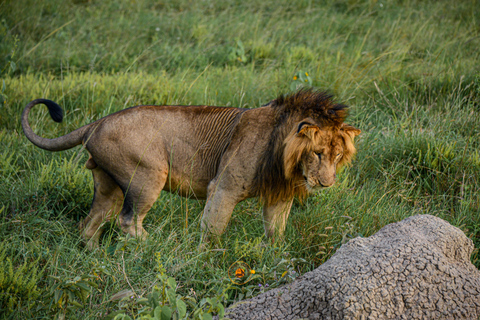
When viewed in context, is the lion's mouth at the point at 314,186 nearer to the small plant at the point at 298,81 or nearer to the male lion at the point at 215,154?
the male lion at the point at 215,154

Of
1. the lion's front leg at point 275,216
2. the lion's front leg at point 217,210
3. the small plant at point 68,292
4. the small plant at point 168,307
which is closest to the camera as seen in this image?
the small plant at point 168,307

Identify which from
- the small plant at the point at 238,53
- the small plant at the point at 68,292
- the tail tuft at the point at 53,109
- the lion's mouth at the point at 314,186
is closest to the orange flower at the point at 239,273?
the lion's mouth at the point at 314,186

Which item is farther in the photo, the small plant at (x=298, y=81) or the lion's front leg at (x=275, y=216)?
the small plant at (x=298, y=81)

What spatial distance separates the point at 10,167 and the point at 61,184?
1.93ft

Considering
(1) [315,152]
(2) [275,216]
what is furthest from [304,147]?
(2) [275,216]

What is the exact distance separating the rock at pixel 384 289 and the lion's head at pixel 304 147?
0.71 meters

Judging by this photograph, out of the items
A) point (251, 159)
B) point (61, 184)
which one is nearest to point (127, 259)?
point (251, 159)

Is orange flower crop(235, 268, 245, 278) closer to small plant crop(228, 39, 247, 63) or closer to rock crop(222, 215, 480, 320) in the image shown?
rock crop(222, 215, 480, 320)

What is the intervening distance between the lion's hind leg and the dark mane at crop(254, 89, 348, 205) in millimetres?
1208

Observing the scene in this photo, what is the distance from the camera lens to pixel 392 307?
7.86ft

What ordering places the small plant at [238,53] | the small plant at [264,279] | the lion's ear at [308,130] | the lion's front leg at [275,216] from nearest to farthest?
the small plant at [264,279] < the lion's ear at [308,130] < the lion's front leg at [275,216] < the small plant at [238,53]

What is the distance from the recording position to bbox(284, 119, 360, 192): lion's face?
10.2ft

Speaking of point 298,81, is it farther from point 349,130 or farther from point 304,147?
point 304,147

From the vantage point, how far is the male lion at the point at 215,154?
321cm
